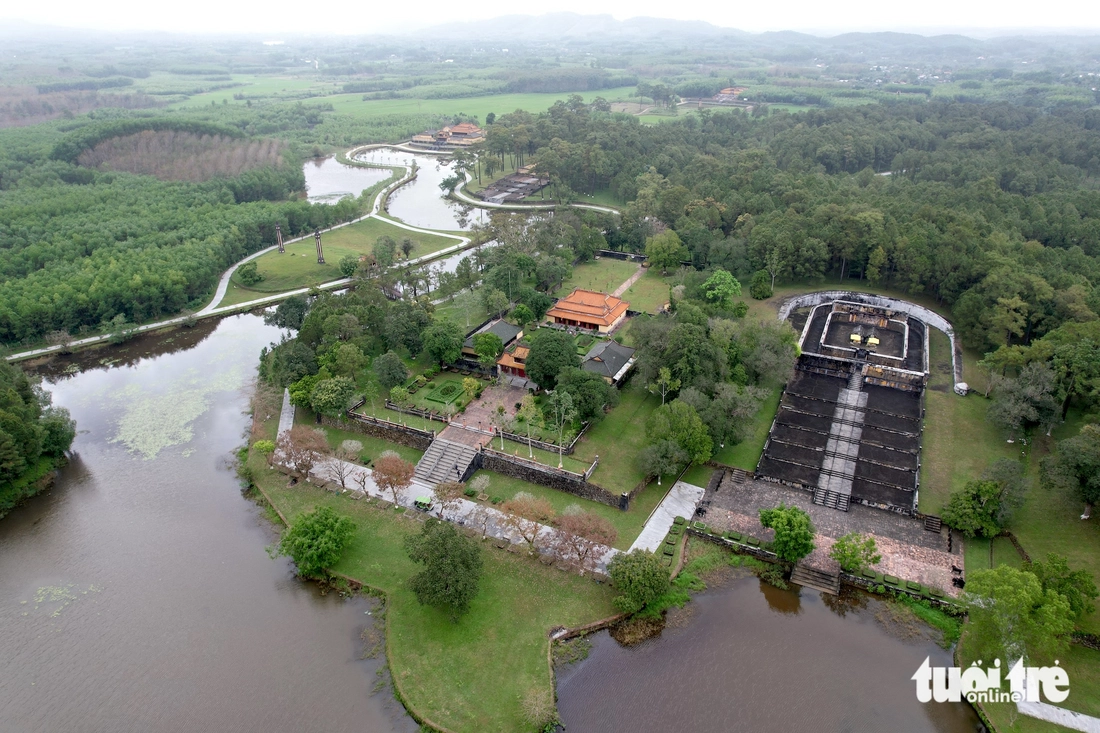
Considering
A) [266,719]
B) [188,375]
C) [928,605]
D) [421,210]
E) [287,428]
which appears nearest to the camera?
[266,719]

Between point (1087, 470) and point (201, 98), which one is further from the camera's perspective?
point (201, 98)

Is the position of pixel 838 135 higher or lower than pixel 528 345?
higher

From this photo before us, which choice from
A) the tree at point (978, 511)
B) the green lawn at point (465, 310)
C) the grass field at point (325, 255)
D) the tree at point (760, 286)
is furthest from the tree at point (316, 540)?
the tree at point (760, 286)

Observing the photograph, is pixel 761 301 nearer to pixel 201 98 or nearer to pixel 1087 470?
pixel 1087 470

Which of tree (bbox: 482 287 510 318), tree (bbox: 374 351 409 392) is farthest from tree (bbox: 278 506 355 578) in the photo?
tree (bbox: 482 287 510 318)

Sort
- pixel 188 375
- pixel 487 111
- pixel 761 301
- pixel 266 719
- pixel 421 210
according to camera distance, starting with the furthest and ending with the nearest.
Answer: pixel 487 111 → pixel 421 210 → pixel 761 301 → pixel 188 375 → pixel 266 719

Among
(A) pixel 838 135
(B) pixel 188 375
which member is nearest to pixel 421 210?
(B) pixel 188 375
